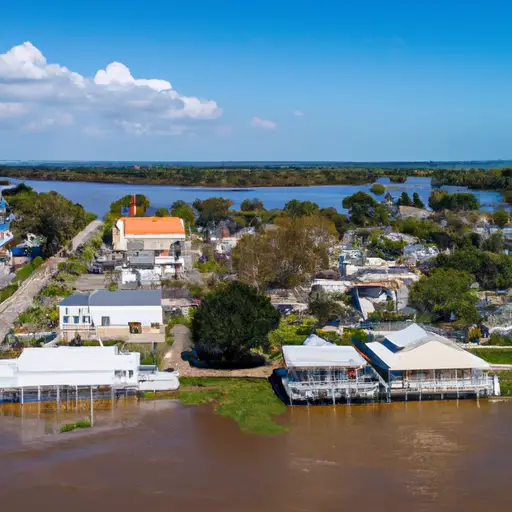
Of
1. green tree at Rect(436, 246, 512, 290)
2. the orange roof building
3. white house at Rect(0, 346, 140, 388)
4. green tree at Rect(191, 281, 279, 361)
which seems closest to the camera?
white house at Rect(0, 346, 140, 388)

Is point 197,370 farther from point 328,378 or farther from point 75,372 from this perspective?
point 328,378

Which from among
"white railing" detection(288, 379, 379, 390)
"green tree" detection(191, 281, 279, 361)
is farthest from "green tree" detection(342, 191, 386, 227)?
"white railing" detection(288, 379, 379, 390)

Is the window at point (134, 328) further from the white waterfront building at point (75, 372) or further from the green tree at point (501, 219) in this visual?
the green tree at point (501, 219)

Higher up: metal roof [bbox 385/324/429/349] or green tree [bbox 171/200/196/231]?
green tree [bbox 171/200/196/231]

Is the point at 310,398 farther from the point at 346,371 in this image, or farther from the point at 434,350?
the point at 434,350

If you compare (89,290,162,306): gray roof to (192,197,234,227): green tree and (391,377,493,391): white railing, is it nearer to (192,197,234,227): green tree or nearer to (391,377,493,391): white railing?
(391,377,493,391): white railing

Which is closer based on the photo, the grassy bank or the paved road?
the grassy bank
